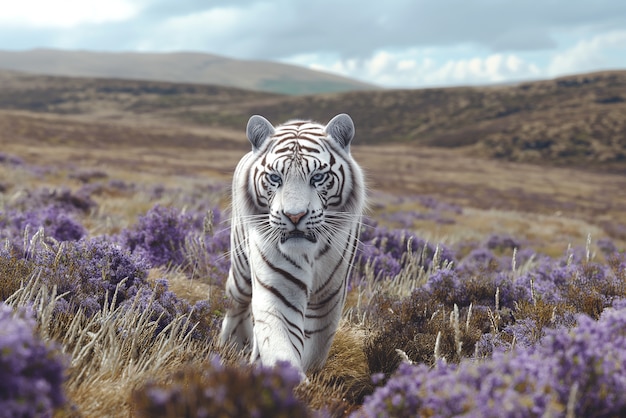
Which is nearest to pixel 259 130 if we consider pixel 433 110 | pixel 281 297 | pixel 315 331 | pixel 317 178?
pixel 317 178

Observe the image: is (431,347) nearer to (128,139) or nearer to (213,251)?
(213,251)

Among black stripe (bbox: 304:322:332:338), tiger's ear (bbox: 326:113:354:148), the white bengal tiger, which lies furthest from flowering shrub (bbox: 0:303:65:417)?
tiger's ear (bbox: 326:113:354:148)

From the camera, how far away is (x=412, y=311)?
5016 millimetres

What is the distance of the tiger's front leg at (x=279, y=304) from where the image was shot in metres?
3.49

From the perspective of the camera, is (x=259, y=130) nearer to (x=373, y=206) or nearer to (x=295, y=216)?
(x=295, y=216)

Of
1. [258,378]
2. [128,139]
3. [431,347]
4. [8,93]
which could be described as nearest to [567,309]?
[431,347]

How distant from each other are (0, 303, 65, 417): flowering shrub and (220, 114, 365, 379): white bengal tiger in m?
1.58

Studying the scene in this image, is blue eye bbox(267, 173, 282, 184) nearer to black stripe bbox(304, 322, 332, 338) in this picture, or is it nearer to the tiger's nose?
the tiger's nose

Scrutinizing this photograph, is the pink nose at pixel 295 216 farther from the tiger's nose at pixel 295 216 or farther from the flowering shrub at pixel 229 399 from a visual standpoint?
the flowering shrub at pixel 229 399

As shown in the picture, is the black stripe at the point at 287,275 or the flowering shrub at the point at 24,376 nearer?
the flowering shrub at the point at 24,376

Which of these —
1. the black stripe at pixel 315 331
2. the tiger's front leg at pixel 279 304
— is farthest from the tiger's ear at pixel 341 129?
the black stripe at pixel 315 331

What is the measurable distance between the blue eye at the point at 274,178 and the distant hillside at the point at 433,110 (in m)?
97.0

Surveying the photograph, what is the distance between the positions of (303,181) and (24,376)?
2179 millimetres

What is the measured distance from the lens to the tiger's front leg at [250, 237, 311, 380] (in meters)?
3.49
